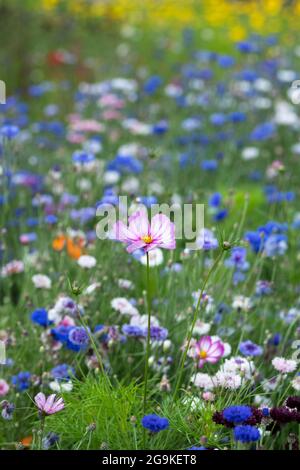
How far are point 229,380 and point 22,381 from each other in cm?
63

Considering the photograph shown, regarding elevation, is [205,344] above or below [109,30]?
below

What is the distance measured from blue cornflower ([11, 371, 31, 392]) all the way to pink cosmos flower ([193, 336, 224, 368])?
17.8 inches

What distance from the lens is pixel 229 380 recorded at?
1.78 meters

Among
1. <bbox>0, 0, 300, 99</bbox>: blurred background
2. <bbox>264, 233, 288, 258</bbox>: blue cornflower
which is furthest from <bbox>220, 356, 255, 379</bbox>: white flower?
<bbox>0, 0, 300, 99</bbox>: blurred background

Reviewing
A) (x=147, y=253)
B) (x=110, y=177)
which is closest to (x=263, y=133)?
(x=110, y=177)

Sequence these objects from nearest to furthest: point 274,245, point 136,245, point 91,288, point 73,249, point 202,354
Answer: point 136,245
point 202,354
point 91,288
point 274,245
point 73,249

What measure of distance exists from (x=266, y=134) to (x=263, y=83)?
1000 mm

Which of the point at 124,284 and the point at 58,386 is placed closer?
the point at 58,386

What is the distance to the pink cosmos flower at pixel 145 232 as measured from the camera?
162cm

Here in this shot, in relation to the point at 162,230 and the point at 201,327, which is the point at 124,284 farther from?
the point at 162,230

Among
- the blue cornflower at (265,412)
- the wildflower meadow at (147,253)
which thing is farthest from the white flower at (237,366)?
the blue cornflower at (265,412)

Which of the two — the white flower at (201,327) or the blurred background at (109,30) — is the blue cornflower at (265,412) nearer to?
the white flower at (201,327)

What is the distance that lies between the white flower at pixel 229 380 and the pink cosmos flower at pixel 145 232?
354mm
